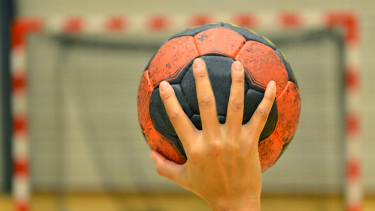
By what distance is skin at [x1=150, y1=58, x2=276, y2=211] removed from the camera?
64 centimetres

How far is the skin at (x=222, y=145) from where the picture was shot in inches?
25.3

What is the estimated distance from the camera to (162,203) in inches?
119

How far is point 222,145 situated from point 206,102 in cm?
9

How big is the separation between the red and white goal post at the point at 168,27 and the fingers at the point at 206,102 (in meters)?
1.57

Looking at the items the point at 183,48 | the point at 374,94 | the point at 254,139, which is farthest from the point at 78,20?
the point at 374,94

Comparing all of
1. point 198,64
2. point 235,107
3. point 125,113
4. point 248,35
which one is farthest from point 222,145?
point 125,113

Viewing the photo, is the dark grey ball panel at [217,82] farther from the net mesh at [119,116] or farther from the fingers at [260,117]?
the net mesh at [119,116]

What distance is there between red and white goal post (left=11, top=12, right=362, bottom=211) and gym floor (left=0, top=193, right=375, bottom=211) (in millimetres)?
656

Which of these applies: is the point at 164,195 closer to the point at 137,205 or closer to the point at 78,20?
the point at 137,205

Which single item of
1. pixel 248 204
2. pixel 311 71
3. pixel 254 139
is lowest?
pixel 248 204

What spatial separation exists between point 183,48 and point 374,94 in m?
3.41

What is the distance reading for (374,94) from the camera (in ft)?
11.4

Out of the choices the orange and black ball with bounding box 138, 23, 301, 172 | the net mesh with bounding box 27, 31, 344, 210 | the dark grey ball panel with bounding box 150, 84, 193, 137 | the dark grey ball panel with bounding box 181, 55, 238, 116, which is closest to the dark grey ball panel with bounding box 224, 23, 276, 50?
the orange and black ball with bounding box 138, 23, 301, 172

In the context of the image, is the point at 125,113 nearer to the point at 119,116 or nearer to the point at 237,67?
the point at 119,116
